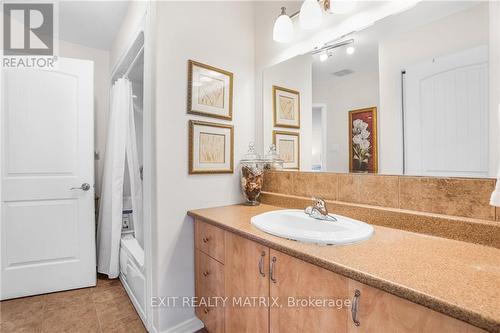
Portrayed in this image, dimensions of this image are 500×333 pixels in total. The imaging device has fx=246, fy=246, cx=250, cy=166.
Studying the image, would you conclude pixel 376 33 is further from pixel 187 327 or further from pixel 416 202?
pixel 187 327

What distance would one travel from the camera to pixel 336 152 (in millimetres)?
1474

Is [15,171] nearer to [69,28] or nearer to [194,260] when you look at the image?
[69,28]

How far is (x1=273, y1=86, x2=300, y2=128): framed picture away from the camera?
68.2 inches

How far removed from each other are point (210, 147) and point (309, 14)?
40.1 inches

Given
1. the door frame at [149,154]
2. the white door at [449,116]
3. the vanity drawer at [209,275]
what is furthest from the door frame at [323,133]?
the door frame at [149,154]

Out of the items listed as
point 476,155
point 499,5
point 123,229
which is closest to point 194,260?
point 123,229

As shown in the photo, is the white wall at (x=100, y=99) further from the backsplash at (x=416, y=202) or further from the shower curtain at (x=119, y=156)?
the backsplash at (x=416, y=202)

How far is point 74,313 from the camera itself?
1797 mm

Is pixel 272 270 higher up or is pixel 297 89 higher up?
pixel 297 89

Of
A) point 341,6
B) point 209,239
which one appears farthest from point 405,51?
point 209,239

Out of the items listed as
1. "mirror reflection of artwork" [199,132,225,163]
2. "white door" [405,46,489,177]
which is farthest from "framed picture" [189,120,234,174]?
"white door" [405,46,489,177]

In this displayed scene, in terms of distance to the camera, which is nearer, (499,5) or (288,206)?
(499,5)

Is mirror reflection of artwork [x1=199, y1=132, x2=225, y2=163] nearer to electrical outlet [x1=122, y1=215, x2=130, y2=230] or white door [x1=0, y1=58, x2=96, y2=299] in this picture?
white door [x1=0, y1=58, x2=96, y2=299]

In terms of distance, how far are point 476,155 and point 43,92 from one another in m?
2.96
